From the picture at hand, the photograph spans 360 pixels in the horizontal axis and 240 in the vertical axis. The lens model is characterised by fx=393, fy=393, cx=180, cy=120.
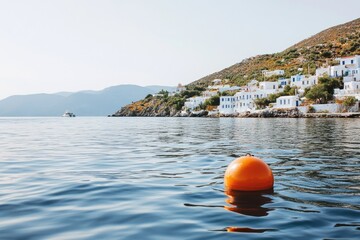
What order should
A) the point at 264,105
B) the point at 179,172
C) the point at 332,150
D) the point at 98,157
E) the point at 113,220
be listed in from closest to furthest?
the point at 113,220, the point at 179,172, the point at 98,157, the point at 332,150, the point at 264,105

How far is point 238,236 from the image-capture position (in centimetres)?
757

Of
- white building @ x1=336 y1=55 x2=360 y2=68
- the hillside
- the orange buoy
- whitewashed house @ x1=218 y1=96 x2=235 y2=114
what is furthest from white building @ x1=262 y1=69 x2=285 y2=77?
the orange buoy

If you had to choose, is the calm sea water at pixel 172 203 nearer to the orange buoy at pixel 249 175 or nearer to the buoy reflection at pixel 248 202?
the buoy reflection at pixel 248 202

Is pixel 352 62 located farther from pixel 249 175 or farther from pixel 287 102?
pixel 249 175

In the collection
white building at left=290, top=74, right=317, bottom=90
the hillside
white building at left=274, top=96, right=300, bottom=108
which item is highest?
Result: the hillside

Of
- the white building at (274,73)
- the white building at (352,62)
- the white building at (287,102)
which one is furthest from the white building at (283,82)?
the white building at (274,73)

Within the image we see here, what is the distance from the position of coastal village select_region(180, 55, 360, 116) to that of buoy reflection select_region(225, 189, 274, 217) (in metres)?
84.4

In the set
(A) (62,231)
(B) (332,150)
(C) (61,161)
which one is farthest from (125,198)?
(B) (332,150)

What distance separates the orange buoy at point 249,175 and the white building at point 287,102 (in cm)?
9189

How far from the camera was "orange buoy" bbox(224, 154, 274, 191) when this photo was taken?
36.4 feet

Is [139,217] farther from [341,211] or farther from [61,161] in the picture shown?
[61,161]

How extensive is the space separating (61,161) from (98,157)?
2125mm

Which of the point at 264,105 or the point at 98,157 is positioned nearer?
the point at 98,157

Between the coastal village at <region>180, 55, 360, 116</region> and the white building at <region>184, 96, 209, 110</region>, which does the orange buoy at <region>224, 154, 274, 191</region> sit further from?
the white building at <region>184, 96, 209, 110</region>
